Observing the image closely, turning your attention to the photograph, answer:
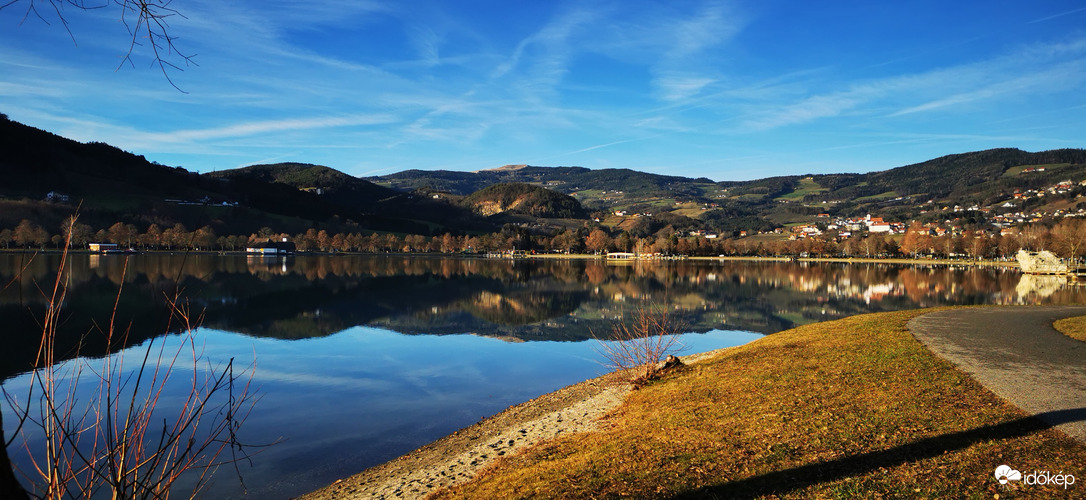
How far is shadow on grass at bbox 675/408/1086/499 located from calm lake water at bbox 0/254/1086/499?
18.8 ft

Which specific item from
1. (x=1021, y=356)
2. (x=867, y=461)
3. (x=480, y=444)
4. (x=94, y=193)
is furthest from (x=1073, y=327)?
(x=94, y=193)

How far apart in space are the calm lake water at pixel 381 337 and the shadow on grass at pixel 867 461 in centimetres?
574

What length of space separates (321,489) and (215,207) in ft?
634

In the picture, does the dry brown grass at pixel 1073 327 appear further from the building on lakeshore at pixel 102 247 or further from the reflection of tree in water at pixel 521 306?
the building on lakeshore at pixel 102 247

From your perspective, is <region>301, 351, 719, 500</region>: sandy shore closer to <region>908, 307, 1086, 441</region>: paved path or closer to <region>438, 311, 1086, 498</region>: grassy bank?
<region>438, 311, 1086, 498</region>: grassy bank

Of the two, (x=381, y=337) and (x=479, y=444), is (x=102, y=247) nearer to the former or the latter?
(x=381, y=337)

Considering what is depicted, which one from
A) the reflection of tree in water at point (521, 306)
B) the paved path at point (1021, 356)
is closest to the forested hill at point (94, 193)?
the reflection of tree in water at point (521, 306)

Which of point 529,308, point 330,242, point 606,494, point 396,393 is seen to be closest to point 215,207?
point 330,242

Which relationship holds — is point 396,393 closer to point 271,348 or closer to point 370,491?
point 370,491

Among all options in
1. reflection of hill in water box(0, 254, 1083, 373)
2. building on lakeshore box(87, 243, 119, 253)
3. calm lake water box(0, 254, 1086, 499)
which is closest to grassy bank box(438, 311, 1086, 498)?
calm lake water box(0, 254, 1086, 499)

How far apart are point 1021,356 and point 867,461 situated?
8873mm

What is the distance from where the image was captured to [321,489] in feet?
31.2

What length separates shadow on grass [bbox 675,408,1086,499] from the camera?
652cm

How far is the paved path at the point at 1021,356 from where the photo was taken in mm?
8770
